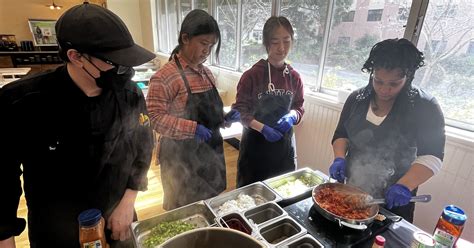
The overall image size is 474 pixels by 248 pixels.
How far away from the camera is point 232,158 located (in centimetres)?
377

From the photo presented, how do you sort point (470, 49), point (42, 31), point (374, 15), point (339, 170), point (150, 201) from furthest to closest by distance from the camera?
1. point (42, 31)
2. point (150, 201)
3. point (374, 15)
4. point (470, 49)
5. point (339, 170)

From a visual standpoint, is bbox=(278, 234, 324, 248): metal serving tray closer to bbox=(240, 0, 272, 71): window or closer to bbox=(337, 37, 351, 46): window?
bbox=(337, 37, 351, 46): window

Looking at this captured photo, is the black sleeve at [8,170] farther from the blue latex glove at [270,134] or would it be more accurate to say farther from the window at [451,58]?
the window at [451,58]

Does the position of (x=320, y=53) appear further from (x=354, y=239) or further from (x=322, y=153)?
(x=354, y=239)

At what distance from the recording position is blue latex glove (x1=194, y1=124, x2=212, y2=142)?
1.56 m

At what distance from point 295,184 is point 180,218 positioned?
71 cm

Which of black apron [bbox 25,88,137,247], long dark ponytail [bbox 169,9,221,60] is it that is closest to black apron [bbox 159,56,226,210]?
long dark ponytail [bbox 169,9,221,60]

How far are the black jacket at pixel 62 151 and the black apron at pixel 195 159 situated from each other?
0.50 m

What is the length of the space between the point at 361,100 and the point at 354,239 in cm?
73

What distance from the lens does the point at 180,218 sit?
1.21m

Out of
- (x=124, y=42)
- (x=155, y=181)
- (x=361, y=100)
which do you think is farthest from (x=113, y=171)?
(x=155, y=181)

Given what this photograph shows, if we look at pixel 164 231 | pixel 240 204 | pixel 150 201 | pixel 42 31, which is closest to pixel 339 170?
pixel 240 204

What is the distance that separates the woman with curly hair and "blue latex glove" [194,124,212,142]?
760mm

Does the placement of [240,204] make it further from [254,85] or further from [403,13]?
[403,13]
